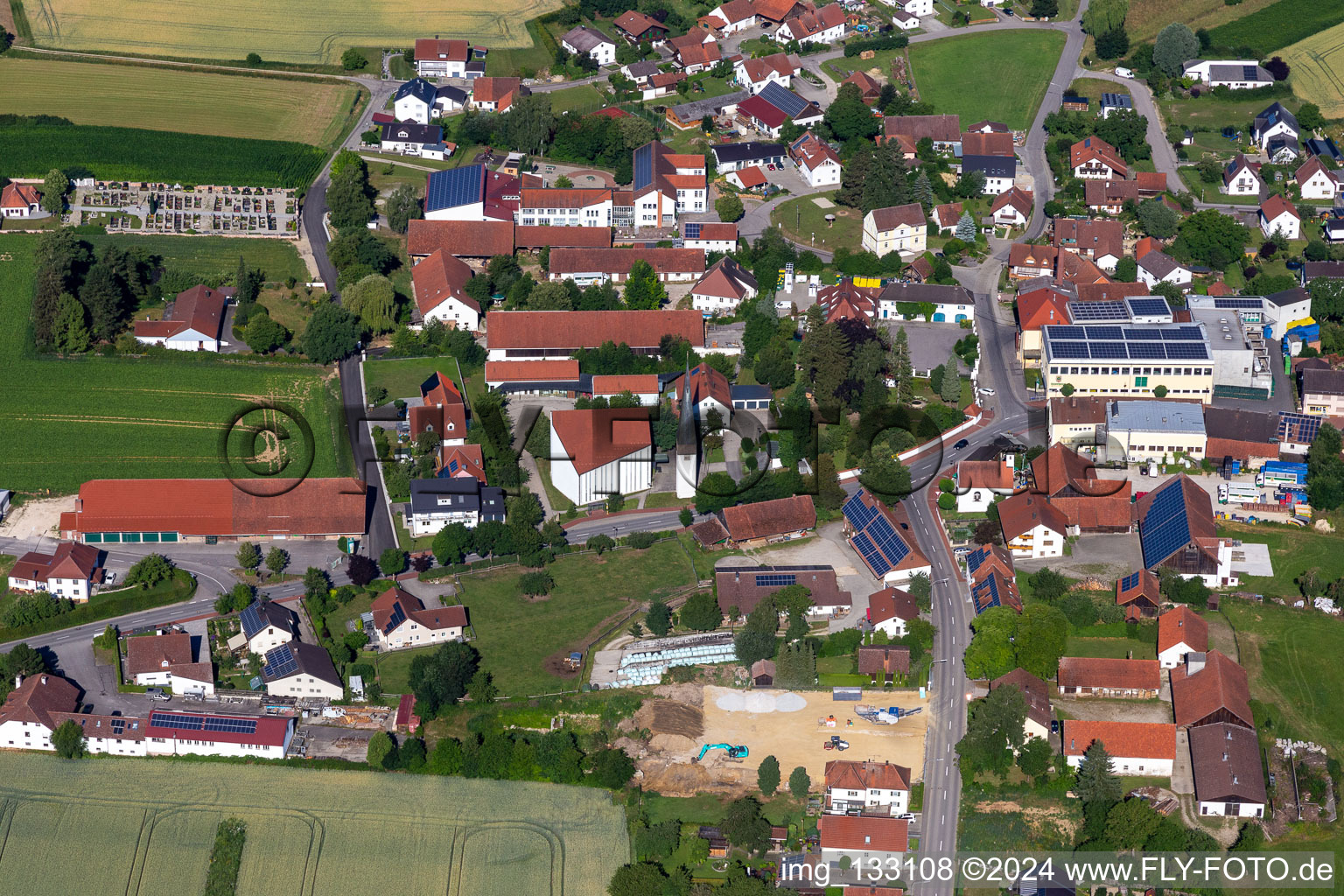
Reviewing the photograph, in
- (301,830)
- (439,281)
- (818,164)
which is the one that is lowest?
(301,830)

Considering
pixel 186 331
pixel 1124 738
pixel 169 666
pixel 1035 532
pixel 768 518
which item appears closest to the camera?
pixel 1124 738

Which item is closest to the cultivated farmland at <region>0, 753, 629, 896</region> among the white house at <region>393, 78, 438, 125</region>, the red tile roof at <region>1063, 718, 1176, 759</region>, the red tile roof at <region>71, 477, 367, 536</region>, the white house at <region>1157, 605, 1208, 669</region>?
the red tile roof at <region>71, 477, 367, 536</region>

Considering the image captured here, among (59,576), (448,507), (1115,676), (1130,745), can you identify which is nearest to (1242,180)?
(1115,676)

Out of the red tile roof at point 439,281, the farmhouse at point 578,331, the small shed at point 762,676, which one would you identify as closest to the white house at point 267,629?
the small shed at point 762,676

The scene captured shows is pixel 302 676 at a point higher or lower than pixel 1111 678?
lower

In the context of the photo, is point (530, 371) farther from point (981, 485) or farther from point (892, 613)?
point (892, 613)
